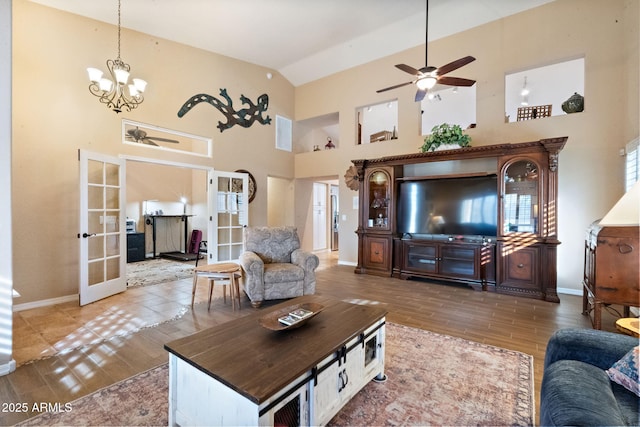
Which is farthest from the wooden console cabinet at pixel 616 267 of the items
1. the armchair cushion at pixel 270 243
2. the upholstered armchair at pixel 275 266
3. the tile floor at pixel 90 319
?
the tile floor at pixel 90 319

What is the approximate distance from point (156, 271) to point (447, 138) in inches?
236

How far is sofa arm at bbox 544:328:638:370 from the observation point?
1357 mm

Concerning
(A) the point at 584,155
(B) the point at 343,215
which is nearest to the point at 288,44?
(B) the point at 343,215

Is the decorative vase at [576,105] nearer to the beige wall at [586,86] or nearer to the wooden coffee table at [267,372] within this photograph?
the beige wall at [586,86]

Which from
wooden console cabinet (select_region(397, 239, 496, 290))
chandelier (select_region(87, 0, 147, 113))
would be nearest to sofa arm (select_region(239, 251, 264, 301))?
wooden console cabinet (select_region(397, 239, 496, 290))

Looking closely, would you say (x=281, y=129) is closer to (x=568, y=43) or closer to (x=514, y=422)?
(x=568, y=43)

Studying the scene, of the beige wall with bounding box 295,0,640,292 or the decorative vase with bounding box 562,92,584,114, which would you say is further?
the decorative vase with bounding box 562,92,584,114

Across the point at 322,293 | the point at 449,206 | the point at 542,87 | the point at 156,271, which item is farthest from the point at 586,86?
the point at 156,271

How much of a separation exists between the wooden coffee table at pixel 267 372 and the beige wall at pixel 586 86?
14.0 ft

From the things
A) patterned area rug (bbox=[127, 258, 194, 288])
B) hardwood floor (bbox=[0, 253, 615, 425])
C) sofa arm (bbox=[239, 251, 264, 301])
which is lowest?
hardwood floor (bbox=[0, 253, 615, 425])

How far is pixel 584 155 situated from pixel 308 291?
447 centimetres

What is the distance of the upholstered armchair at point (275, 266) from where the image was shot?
11.6 feet

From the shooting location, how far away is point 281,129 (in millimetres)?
7105

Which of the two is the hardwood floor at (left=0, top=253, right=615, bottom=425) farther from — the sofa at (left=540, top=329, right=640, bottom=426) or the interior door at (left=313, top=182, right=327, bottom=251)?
the interior door at (left=313, top=182, right=327, bottom=251)
